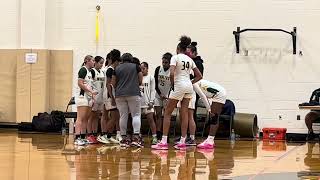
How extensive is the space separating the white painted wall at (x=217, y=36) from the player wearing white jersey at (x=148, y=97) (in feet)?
10.7

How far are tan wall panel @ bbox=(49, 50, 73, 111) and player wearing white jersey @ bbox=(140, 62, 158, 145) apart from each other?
4292 mm

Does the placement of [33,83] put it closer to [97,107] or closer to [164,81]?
[97,107]

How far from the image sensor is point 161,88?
9984mm

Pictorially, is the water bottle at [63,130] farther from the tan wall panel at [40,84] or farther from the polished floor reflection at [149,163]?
the polished floor reflection at [149,163]

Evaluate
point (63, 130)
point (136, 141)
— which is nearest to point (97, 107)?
point (136, 141)

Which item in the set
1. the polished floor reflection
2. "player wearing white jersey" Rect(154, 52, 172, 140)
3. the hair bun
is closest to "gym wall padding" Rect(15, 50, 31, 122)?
→ the polished floor reflection

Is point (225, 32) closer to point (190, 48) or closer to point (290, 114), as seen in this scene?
point (290, 114)

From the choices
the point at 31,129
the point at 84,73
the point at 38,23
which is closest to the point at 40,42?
the point at 38,23

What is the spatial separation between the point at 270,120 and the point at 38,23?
6.18 metres

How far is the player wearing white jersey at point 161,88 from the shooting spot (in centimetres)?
976

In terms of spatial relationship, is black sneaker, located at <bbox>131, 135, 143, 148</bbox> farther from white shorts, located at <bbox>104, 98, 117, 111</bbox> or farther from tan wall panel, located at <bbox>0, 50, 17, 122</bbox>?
tan wall panel, located at <bbox>0, 50, 17, 122</bbox>

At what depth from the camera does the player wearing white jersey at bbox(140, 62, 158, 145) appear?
982cm

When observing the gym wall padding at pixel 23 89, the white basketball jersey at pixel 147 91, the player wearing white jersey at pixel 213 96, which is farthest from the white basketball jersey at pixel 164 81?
the gym wall padding at pixel 23 89

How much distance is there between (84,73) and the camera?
8.91 meters
